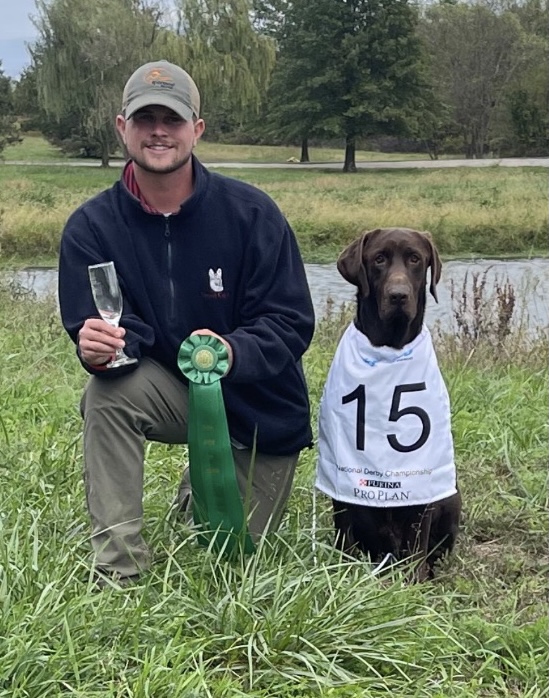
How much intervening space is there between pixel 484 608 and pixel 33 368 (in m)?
3.34

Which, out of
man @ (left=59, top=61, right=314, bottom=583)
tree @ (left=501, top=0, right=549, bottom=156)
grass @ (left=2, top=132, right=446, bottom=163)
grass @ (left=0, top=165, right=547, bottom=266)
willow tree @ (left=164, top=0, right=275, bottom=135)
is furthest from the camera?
grass @ (left=2, top=132, right=446, bottom=163)

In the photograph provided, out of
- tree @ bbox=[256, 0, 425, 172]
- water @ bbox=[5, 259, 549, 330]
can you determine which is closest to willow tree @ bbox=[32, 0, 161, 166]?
tree @ bbox=[256, 0, 425, 172]

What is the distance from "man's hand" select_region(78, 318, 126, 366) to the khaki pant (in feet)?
0.44

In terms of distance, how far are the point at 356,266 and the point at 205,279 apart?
0.56 m

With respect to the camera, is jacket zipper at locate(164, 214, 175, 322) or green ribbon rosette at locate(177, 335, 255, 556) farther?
jacket zipper at locate(164, 214, 175, 322)

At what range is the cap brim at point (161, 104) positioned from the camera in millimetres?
2947

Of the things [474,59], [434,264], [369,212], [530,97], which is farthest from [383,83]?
[434,264]

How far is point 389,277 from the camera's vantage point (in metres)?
3.13

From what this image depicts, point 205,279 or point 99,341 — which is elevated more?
point 205,279

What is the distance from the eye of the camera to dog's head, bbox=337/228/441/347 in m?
3.10

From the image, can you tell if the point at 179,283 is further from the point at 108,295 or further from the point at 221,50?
the point at 221,50

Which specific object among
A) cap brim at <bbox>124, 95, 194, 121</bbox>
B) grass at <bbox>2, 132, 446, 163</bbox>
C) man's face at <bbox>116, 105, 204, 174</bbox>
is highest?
cap brim at <bbox>124, 95, 194, 121</bbox>

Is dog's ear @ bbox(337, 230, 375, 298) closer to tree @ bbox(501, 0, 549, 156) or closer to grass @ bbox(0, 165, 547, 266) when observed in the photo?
grass @ bbox(0, 165, 547, 266)

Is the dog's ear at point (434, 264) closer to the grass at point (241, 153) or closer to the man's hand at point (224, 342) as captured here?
the man's hand at point (224, 342)
